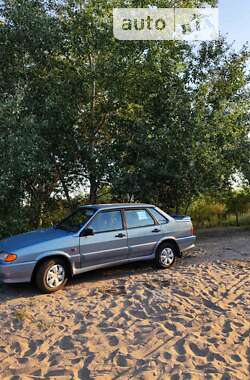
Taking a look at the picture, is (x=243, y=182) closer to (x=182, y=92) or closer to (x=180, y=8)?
(x=182, y=92)

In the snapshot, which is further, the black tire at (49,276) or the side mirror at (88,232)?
the side mirror at (88,232)

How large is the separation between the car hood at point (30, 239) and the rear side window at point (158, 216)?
2.14 m

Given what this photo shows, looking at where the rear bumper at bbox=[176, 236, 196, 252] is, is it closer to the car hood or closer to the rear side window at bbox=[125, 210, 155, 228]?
the rear side window at bbox=[125, 210, 155, 228]

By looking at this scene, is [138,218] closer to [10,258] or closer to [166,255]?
[166,255]

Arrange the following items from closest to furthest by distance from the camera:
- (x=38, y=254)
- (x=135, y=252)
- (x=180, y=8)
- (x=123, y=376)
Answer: (x=123, y=376) → (x=38, y=254) → (x=135, y=252) → (x=180, y=8)

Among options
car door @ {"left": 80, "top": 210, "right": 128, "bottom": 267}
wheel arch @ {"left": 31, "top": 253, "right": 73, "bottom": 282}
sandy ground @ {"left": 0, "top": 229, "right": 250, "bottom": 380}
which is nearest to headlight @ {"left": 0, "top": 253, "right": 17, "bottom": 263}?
wheel arch @ {"left": 31, "top": 253, "right": 73, "bottom": 282}

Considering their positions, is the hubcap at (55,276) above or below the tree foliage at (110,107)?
below

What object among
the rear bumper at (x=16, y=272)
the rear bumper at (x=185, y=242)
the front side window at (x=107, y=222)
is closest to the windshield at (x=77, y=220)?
the front side window at (x=107, y=222)

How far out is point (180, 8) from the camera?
13023mm

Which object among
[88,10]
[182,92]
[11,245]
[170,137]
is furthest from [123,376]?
[88,10]

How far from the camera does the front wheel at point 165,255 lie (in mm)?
8484

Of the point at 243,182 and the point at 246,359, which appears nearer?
the point at 246,359

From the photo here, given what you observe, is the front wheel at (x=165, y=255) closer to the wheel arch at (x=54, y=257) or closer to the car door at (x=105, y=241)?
the car door at (x=105, y=241)

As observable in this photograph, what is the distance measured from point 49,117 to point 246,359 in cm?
876
